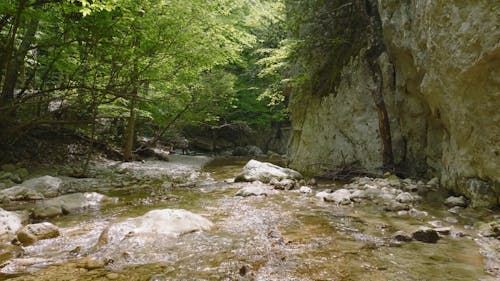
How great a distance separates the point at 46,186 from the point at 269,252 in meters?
5.88

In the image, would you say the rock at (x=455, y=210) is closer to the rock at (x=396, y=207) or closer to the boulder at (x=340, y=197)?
the rock at (x=396, y=207)

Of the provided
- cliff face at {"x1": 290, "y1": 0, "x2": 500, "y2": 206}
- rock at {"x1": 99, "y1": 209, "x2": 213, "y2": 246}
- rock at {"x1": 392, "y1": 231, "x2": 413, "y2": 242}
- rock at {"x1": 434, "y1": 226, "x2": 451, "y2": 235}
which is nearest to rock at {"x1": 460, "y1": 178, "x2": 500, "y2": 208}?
cliff face at {"x1": 290, "y1": 0, "x2": 500, "y2": 206}

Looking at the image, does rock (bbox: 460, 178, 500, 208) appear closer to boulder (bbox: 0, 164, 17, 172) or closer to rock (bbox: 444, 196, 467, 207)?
rock (bbox: 444, 196, 467, 207)

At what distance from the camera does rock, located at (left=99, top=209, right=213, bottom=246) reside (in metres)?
4.39

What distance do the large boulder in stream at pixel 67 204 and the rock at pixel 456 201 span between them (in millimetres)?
6675

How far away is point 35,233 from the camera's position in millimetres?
4406

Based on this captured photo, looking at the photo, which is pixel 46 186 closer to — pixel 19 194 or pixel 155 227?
pixel 19 194

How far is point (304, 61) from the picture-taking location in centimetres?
1233

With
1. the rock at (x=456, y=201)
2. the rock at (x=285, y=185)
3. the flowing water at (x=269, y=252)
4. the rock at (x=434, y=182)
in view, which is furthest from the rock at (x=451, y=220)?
the rock at (x=285, y=185)

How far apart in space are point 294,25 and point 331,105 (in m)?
Answer: 3.01

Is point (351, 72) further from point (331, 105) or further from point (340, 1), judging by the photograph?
point (340, 1)

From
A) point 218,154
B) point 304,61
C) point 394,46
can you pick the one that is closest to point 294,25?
point 304,61

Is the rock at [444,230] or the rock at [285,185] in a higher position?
the rock at [444,230]

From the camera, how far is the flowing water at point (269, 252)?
3414 millimetres
